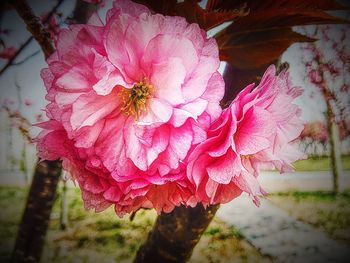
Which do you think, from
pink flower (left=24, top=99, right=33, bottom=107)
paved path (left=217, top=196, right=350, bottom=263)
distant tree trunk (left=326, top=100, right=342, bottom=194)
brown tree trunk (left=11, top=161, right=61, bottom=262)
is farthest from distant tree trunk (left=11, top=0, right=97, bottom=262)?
distant tree trunk (left=326, top=100, right=342, bottom=194)

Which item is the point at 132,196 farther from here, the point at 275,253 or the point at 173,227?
the point at 275,253

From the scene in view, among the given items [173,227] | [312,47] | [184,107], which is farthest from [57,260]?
[312,47]

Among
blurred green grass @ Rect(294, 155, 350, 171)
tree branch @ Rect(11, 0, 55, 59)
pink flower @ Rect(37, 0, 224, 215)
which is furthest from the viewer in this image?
blurred green grass @ Rect(294, 155, 350, 171)

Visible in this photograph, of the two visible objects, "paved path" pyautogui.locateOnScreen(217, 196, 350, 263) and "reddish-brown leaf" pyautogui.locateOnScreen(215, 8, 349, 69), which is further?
"paved path" pyautogui.locateOnScreen(217, 196, 350, 263)

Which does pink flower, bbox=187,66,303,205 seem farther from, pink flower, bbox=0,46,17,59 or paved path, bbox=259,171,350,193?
pink flower, bbox=0,46,17,59

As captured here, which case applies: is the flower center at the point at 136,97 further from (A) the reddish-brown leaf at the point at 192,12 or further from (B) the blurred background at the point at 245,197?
(B) the blurred background at the point at 245,197
